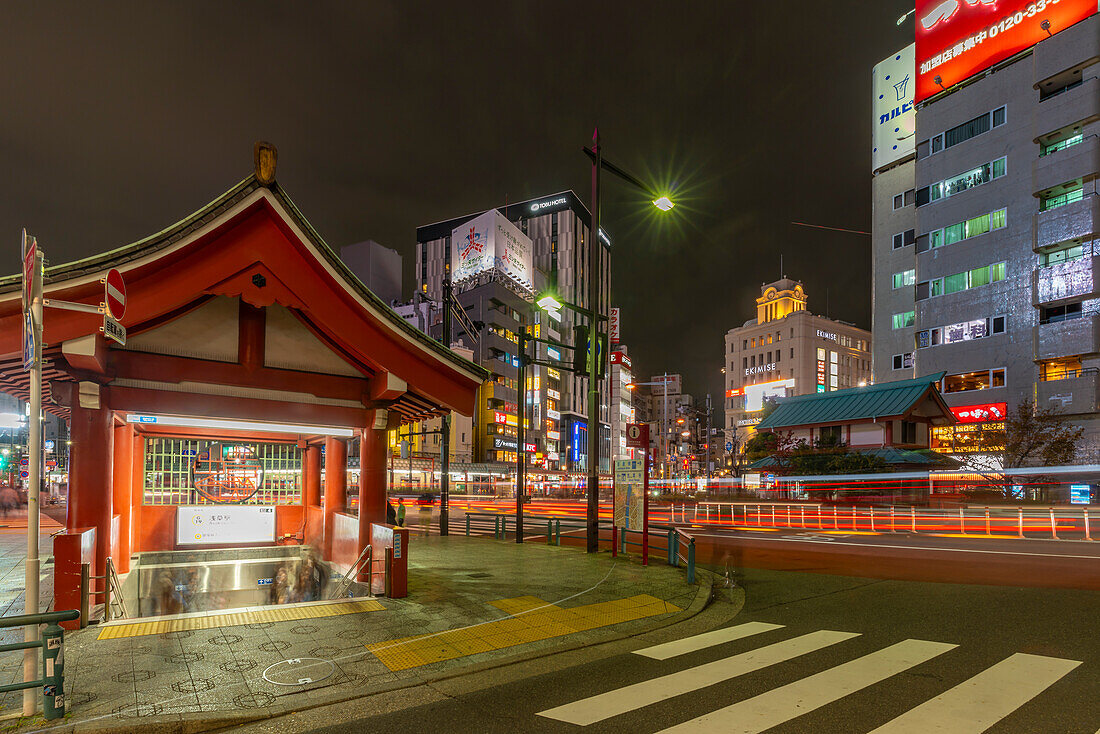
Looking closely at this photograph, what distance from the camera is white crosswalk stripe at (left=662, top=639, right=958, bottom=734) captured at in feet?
18.9

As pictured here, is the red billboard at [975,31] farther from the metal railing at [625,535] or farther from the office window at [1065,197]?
the metal railing at [625,535]

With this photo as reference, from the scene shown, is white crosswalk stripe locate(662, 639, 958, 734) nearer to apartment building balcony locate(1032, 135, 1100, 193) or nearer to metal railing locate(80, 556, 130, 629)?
metal railing locate(80, 556, 130, 629)

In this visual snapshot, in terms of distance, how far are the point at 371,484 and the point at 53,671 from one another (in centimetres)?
641

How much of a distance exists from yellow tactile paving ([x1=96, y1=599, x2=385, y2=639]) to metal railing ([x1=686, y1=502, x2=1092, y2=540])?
20.3 metres

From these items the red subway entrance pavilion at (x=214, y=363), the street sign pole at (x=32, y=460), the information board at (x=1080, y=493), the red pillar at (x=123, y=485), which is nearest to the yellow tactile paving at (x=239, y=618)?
the red subway entrance pavilion at (x=214, y=363)

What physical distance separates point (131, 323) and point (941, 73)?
67.4 m

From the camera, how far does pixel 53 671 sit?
5777 mm

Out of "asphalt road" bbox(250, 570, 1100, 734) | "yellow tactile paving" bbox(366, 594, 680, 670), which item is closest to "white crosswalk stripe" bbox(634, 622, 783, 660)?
"asphalt road" bbox(250, 570, 1100, 734)

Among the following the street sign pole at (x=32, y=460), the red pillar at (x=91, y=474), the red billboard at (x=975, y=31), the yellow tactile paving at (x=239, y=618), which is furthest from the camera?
the red billboard at (x=975, y=31)

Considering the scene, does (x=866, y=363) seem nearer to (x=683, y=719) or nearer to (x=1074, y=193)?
(x=1074, y=193)

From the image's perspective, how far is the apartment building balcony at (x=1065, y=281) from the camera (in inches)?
1698

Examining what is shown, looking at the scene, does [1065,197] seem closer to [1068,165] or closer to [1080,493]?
[1068,165]

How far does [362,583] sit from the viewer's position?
11.9 m

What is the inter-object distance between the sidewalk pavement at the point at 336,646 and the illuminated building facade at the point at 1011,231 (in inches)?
1761
